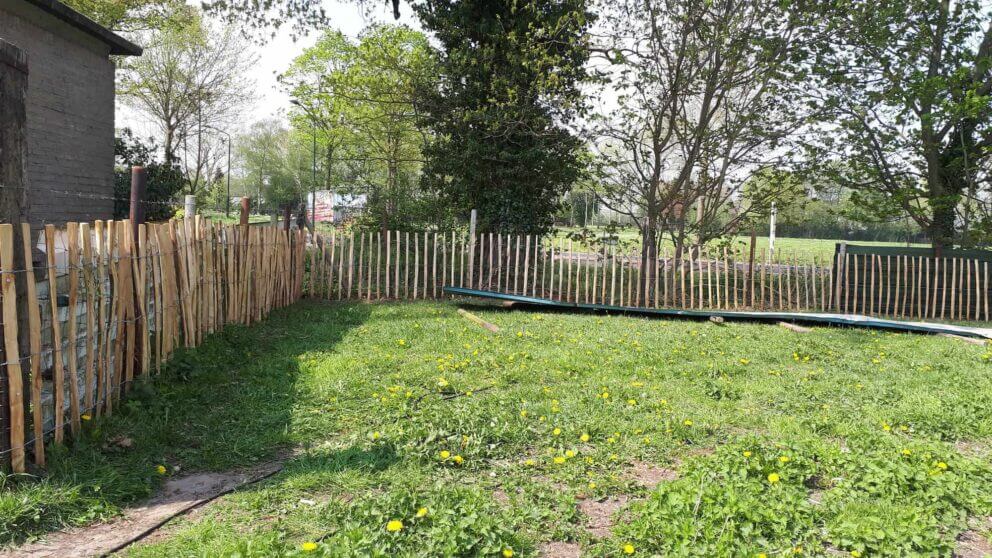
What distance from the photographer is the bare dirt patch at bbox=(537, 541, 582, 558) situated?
2.92 metres

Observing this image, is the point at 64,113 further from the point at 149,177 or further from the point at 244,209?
the point at 149,177

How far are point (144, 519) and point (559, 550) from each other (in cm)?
206

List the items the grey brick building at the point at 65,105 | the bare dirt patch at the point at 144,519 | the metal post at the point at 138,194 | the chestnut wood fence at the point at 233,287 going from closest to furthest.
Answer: the bare dirt patch at the point at 144,519 < the chestnut wood fence at the point at 233,287 < the metal post at the point at 138,194 < the grey brick building at the point at 65,105

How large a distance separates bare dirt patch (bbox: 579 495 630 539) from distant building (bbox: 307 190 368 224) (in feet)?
46.3

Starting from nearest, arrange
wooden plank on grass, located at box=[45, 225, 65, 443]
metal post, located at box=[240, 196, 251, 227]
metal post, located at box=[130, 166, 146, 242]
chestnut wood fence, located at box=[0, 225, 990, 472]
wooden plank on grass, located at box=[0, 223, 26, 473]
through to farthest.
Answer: wooden plank on grass, located at box=[0, 223, 26, 473], chestnut wood fence, located at box=[0, 225, 990, 472], wooden plank on grass, located at box=[45, 225, 65, 443], metal post, located at box=[130, 166, 146, 242], metal post, located at box=[240, 196, 251, 227]

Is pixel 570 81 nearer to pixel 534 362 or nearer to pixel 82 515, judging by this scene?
pixel 534 362

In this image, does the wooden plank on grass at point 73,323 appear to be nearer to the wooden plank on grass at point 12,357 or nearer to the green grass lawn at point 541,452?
the green grass lawn at point 541,452

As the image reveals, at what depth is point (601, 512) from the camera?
3363mm

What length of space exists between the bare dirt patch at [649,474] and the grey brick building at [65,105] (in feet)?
28.7

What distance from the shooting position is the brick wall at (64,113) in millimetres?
9508

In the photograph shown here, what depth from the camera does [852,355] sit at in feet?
24.9

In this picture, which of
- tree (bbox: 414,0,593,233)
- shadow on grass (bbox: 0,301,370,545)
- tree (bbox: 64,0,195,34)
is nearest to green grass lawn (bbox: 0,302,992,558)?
shadow on grass (bbox: 0,301,370,545)

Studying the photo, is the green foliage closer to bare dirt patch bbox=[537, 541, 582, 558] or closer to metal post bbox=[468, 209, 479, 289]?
metal post bbox=[468, 209, 479, 289]

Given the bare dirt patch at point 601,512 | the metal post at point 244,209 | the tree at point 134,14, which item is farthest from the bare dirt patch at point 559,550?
the tree at point 134,14
